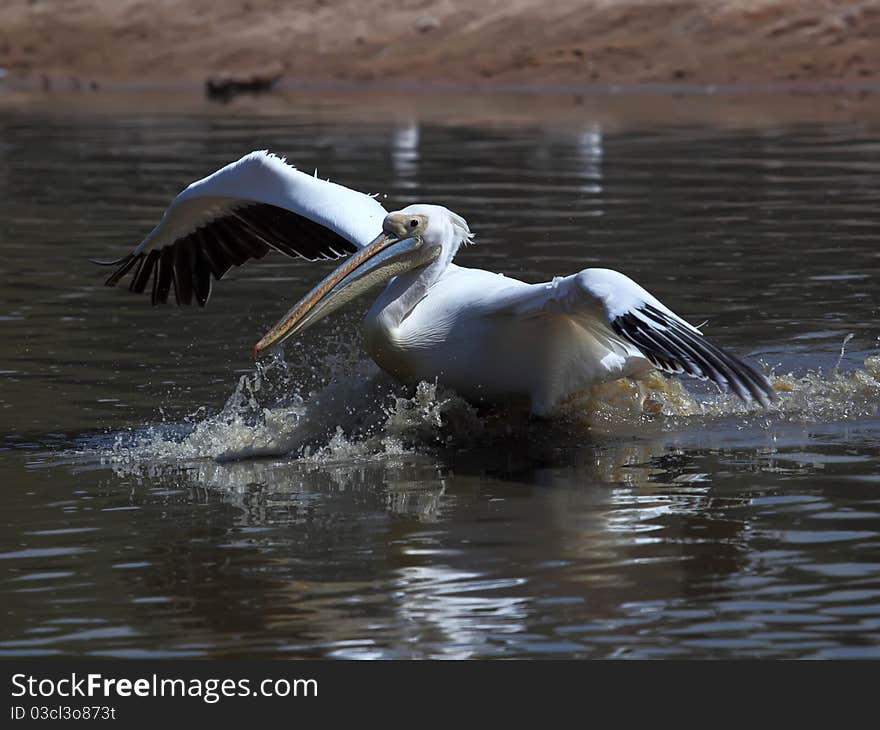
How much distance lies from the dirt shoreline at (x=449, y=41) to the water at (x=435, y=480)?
49.9 ft

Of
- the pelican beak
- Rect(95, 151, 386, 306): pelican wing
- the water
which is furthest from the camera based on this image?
Rect(95, 151, 386, 306): pelican wing

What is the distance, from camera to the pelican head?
23.5ft

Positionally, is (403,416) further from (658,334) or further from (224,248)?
(224,248)

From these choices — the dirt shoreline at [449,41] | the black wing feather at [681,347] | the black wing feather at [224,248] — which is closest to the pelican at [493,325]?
the black wing feather at [681,347]

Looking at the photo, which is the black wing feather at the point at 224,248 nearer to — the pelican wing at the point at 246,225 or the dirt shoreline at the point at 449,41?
the pelican wing at the point at 246,225

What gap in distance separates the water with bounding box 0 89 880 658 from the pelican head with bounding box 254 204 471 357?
0.47 meters

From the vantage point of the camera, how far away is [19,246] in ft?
42.0

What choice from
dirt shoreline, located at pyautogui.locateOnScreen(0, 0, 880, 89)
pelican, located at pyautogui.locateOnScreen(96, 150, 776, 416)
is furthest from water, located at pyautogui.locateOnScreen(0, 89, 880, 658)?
dirt shoreline, located at pyautogui.locateOnScreen(0, 0, 880, 89)

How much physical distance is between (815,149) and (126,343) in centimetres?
1070

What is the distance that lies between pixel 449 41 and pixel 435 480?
24.2 metres

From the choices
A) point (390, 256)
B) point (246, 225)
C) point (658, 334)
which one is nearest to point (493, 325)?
point (390, 256)

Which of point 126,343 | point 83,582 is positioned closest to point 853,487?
point 83,582

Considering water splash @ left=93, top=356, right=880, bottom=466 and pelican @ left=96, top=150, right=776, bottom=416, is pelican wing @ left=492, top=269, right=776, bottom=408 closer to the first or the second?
pelican @ left=96, top=150, right=776, bottom=416

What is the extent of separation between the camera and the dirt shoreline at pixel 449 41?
27.8 metres
